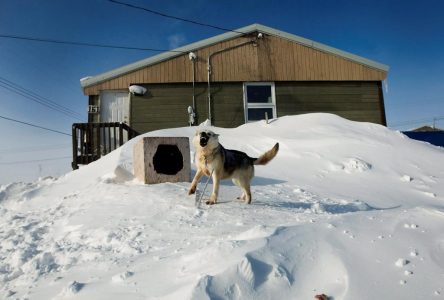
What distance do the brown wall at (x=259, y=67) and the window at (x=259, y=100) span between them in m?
0.34

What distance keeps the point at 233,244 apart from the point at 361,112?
41.1ft

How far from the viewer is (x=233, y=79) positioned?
1315 centimetres

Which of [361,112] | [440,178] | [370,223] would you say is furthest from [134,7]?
[370,223]

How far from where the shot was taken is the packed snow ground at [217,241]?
7.19ft

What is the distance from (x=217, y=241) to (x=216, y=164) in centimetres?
212

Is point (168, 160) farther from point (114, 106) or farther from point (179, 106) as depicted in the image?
point (114, 106)

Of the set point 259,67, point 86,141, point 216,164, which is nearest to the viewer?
point 216,164

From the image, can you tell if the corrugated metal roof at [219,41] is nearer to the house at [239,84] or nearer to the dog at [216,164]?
the house at [239,84]

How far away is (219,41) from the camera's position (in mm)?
13250

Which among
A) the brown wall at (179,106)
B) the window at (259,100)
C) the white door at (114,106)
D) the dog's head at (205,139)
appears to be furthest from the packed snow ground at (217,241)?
the window at (259,100)

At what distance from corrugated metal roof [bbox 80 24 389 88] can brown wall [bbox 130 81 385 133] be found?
83 centimetres

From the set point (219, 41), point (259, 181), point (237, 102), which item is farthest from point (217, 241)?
point (219, 41)

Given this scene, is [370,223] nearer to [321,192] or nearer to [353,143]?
[321,192]

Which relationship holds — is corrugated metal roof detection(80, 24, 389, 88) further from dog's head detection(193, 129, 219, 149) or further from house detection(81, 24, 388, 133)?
dog's head detection(193, 129, 219, 149)
